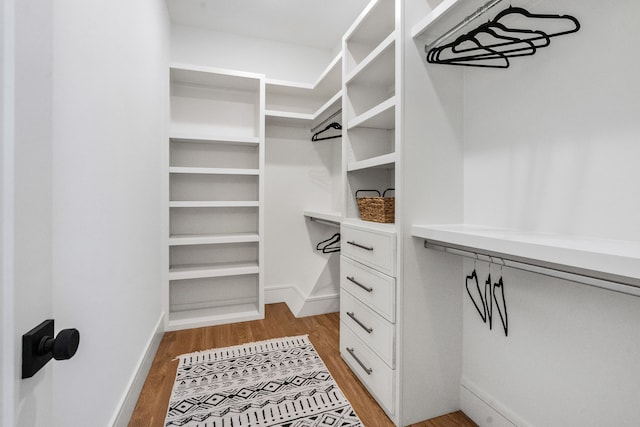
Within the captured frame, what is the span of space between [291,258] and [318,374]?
1399 mm

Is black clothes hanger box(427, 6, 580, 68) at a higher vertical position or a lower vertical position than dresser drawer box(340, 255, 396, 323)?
higher

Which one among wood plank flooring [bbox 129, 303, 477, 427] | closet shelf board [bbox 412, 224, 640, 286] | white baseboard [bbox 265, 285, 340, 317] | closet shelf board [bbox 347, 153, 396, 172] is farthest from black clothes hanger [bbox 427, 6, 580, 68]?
white baseboard [bbox 265, 285, 340, 317]

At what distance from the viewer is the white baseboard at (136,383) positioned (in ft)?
4.44

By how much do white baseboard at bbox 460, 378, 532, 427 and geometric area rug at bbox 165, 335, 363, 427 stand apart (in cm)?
55

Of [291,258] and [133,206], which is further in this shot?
[291,258]

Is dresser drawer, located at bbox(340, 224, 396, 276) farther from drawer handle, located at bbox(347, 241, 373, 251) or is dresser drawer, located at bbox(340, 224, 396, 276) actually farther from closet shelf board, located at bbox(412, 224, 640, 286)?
closet shelf board, located at bbox(412, 224, 640, 286)

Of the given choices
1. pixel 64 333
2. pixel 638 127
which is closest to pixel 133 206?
pixel 64 333

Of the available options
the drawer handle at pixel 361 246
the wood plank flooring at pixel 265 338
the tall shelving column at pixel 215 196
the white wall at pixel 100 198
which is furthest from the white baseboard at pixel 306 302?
the white wall at pixel 100 198

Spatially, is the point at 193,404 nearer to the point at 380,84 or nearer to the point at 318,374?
the point at 318,374

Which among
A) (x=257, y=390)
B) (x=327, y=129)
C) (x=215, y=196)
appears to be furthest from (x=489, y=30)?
(x=215, y=196)

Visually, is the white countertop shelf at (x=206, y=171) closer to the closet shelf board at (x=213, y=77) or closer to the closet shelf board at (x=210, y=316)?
the closet shelf board at (x=213, y=77)

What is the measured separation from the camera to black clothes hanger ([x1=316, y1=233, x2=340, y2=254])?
3.00 meters

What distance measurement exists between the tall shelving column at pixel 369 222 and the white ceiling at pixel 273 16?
2.64ft

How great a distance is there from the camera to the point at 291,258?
10.2 ft
